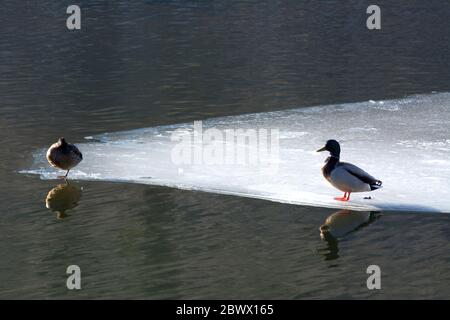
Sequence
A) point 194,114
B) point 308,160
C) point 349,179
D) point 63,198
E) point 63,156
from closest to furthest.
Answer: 1. point 349,179
2. point 63,198
3. point 63,156
4. point 308,160
5. point 194,114

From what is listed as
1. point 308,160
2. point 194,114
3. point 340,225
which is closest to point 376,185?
point 340,225

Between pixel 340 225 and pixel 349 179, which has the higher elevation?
pixel 349 179

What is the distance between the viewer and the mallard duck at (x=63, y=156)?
41.4ft

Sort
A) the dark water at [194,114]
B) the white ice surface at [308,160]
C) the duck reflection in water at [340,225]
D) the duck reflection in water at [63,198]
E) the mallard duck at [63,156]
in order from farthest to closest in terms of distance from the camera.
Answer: the mallard duck at [63,156], the white ice surface at [308,160], the duck reflection in water at [63,198], the duck reflection in water at [340,225], the dark water at [194,114]

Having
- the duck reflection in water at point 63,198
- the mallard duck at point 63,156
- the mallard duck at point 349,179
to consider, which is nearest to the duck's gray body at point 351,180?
the mallard duck at point 349,179

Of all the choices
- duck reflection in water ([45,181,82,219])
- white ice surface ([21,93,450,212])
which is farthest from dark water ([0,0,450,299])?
white ice surface ([21,93,450,212])

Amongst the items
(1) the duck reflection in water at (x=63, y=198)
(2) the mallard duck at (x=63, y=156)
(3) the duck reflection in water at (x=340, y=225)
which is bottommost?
(3) the duck reflection in water at (x=340, y=225)

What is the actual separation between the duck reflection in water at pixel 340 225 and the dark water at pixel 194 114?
88mm

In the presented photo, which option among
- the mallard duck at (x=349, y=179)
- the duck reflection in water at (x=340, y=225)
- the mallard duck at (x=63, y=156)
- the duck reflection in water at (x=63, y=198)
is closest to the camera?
the duck reflection in water at (x=340, y=225)

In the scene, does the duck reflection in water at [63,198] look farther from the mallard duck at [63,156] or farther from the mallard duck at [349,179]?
the mallard duck at [349,179]

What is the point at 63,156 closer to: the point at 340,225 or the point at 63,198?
the point at 63,198

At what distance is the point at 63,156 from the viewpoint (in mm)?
12641

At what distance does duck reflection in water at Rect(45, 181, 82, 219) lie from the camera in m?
11.7
